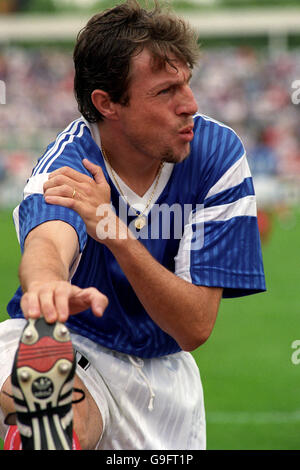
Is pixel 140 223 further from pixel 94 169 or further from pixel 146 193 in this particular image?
pixel 94 169

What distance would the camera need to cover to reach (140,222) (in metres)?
3.21

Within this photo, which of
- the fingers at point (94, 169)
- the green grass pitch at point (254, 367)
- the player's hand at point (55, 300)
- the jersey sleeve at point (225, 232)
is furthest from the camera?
the green grass pitch at point (254, 367)

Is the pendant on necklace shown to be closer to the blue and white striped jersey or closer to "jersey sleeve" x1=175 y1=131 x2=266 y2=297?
the blue and white striped jersey

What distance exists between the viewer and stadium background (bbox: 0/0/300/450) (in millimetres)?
6195

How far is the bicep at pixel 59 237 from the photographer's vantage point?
2.65 metres

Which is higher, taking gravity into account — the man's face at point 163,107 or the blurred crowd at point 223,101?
the blurred crowd at point 223,101

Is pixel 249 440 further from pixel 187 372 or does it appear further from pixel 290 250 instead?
pixel 290 250

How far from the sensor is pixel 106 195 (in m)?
2.77

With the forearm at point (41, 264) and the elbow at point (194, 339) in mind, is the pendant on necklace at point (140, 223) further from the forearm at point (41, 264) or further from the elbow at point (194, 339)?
the forearm at point (41, 264)

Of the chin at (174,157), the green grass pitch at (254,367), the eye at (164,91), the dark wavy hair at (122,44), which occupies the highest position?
the dark wavy hair at (122,44)

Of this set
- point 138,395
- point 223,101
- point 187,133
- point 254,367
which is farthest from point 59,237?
point 223,101

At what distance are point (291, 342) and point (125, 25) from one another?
5.52 m

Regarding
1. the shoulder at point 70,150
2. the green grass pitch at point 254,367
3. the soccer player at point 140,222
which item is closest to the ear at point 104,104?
the soccer player at point 140,222

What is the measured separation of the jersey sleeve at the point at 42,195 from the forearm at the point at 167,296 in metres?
0.17
